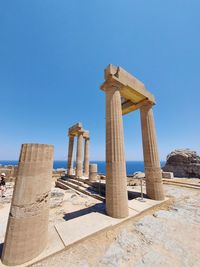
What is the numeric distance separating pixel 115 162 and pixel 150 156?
4.27m

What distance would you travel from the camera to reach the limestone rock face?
31203 mm

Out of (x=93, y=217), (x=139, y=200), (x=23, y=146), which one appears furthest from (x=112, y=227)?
(x=23, y=146)

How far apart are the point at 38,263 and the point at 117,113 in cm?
669

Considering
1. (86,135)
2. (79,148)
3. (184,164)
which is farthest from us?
(184,164)

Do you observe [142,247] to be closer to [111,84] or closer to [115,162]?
[115,162]

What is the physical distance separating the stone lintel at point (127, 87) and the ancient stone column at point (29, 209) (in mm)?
5590

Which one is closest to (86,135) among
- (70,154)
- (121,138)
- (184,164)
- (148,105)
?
(70,154)

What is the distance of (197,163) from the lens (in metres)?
31.5

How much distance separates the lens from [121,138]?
696 cm

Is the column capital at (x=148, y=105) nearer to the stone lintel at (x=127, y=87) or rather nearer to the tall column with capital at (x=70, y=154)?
the stone lintel at (x=127, y=87)

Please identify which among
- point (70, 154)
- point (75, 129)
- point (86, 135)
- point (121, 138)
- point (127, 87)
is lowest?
point (121, 138)

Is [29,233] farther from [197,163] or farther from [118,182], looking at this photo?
[197,163]

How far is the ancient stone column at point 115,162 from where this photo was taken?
20.3 feet

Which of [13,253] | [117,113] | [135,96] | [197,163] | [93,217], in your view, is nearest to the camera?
[13,253]
